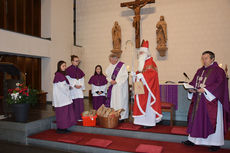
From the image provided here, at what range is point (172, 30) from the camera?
27.0ft

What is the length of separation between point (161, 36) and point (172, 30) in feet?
1.71

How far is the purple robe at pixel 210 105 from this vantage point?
3.22 m

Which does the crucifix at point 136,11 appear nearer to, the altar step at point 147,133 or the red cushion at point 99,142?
the altar step at point 147,133

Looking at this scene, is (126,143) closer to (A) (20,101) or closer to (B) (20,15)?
(A) (20,101)

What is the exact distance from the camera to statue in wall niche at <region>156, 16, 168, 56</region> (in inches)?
321

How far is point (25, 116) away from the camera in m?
4.54

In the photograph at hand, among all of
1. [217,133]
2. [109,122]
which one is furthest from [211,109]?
[109,122]

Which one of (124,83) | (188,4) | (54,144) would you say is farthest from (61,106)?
(188,4)

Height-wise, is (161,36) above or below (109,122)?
above

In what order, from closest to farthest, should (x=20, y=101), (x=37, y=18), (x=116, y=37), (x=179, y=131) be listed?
(x=179, y=131) → (x=20, y=101) → (x=37, y=18) → (x=116, y=37)

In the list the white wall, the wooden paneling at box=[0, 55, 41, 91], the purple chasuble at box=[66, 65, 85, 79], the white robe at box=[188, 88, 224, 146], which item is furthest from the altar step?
the wooden paneling at box=[0, 55, 41, 91]

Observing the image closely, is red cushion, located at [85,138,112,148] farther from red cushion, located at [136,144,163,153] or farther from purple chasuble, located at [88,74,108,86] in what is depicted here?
purple chasuble, located at [88,74,108,86]

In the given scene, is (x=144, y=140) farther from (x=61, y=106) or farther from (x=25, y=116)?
(x=25, y=116)

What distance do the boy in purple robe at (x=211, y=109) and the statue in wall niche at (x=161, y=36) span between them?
490cm
